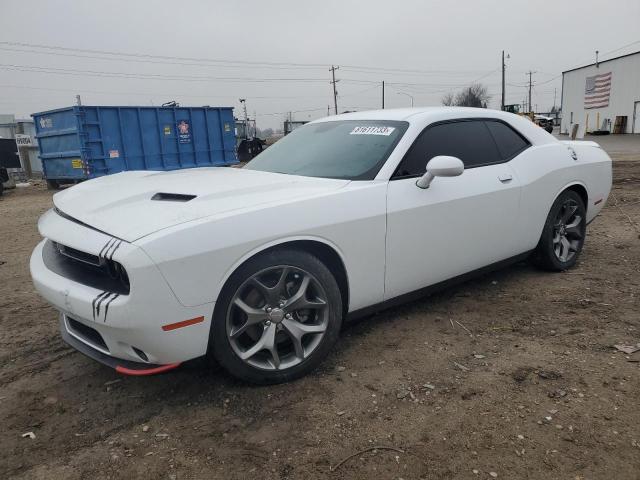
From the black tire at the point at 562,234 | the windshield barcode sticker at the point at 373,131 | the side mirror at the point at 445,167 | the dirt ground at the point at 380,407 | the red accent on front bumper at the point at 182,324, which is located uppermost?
the windshield barcode sticker at the point at 373,131

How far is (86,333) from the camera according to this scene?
2.54m

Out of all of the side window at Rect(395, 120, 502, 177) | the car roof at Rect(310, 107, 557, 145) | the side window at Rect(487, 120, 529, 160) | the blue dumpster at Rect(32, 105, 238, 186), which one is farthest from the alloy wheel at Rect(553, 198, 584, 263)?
the blue dumpster at Rect(32, 105, 238, 186)

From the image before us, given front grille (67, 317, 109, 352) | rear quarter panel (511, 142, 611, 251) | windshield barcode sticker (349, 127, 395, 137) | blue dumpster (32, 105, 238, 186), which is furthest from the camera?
blue dumpster (32, 105, 238, 186)

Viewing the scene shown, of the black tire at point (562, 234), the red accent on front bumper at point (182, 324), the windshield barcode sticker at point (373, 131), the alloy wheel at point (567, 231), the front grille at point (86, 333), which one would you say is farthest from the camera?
the alloy wheel at point (567, 231)

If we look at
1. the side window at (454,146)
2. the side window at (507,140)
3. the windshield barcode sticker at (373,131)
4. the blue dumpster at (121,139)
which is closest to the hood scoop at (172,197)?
the side window at (454,146)

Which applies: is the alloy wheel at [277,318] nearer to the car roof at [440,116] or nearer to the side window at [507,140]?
the car roof at [440,116]

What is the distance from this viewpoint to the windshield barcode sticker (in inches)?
131

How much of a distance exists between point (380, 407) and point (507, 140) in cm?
250

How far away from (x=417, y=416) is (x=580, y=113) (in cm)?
4747

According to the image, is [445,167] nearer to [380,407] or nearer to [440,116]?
[440,116]

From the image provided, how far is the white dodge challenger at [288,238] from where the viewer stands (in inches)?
Result: 87.4

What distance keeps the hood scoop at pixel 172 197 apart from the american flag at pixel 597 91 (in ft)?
144

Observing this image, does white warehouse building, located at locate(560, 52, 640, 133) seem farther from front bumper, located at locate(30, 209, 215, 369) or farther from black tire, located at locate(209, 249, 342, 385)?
front bumper, located at locate(30, 209, 215, 369)

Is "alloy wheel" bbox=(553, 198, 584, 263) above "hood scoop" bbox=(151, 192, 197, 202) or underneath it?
underneath
